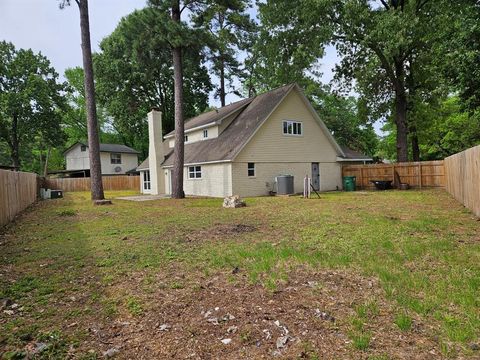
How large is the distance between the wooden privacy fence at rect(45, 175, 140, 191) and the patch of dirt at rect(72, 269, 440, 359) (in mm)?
33357

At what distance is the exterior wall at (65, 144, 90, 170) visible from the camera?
137 feet

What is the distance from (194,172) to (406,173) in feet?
46.4

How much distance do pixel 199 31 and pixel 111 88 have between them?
21.3 metres

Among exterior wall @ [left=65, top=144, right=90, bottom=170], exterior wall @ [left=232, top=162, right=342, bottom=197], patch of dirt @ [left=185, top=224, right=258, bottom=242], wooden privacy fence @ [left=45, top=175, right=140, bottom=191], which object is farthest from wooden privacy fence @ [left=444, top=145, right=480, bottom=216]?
exterior wall @ [left=65, top=144, right=90, bottom=170]

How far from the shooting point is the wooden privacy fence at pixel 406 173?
19448mm

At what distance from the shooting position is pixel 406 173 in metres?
20.8

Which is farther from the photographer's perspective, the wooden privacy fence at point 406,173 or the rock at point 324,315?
the wooden privacy fence at point 406,173

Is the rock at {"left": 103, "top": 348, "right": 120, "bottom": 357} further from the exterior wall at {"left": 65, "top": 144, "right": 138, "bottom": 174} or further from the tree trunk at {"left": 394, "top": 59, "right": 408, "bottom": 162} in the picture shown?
the exterior wall at {"left": 65, "top": 144, "right": 138, "bottom": 174}

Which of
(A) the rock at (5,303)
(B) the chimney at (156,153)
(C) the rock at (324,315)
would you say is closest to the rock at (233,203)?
(A) the rock at (5,303)

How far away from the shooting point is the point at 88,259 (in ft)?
19.6

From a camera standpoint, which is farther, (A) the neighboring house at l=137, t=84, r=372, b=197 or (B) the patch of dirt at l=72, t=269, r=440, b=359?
(A) the neighboring house at l=137, t=84, r=372, b=197

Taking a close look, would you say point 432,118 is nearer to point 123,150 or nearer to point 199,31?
point 199,31

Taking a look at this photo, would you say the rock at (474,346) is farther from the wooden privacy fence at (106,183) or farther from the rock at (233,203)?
the wooden privacy fence at (106,183)

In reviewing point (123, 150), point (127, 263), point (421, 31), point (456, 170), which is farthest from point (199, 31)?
point (123, 150)
